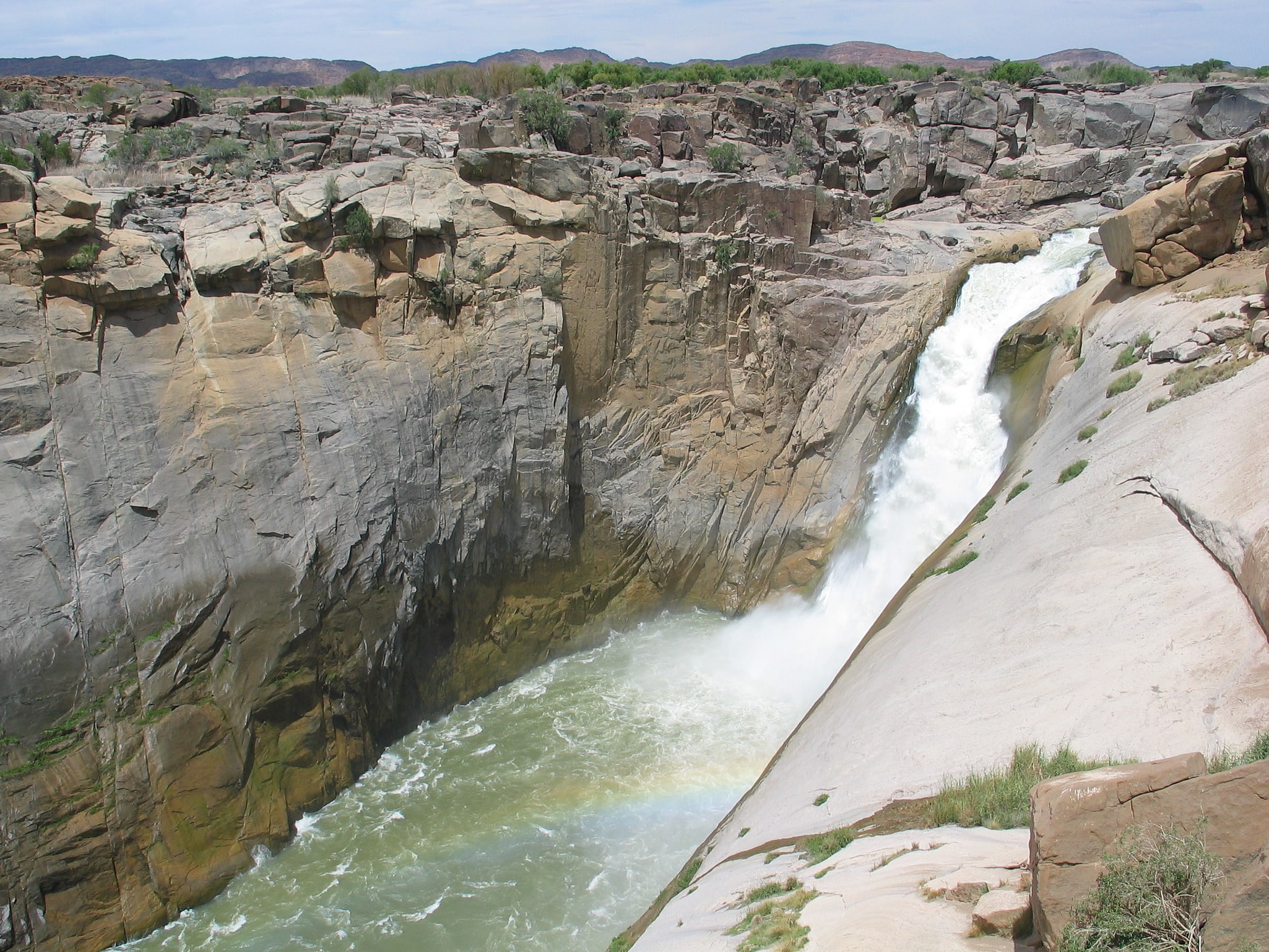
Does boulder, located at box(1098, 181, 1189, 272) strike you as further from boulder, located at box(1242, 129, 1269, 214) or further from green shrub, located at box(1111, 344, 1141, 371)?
green shrub, located at box(1111, 344, 1141, 371)

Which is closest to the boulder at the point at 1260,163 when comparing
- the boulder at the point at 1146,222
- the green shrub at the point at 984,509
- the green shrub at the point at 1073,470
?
the boulder at the point at 1146,222

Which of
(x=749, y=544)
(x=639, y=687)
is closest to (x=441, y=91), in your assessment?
(x=749, y=544)

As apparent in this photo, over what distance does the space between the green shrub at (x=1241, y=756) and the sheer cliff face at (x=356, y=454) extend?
14.2 meters

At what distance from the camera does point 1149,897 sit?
4.93m

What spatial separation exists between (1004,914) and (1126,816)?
1424 mm

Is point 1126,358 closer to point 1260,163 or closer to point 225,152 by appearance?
point 1260,163

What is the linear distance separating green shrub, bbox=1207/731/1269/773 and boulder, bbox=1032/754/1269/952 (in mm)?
1918

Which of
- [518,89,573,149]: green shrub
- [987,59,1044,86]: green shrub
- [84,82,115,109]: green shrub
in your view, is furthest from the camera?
[987,59,1044,86]: green shrub

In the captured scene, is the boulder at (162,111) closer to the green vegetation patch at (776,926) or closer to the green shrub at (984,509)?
the green shrub at (984,509)

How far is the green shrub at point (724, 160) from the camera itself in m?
25.9

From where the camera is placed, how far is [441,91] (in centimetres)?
3841

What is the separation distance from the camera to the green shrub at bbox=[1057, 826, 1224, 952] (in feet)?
15.9

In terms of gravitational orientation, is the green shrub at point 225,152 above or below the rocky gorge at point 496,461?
above

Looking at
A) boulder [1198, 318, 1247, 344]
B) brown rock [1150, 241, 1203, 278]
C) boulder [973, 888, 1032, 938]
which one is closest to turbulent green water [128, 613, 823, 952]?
Result: boulder [973, 888, 1032, 938]
